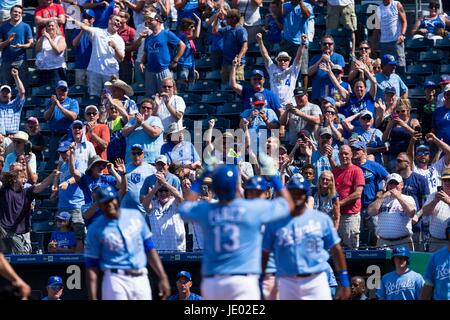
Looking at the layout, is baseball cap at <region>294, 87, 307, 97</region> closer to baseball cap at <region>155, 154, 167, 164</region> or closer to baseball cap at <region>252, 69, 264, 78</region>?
baseball cap at <region>252, 69, 264, 78</region>

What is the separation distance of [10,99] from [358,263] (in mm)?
6287

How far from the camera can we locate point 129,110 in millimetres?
19297

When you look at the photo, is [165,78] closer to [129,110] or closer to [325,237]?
[129,110]

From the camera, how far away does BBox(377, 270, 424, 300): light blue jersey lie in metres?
15.1

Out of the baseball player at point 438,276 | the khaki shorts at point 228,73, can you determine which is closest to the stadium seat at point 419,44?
the khaki shorts at point 228,73

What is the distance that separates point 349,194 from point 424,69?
451 centimetres

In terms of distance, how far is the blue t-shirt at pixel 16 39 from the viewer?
69.9 ft

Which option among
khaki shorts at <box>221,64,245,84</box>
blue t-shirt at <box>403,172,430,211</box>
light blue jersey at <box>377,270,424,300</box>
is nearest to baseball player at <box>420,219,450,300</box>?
light blue jersey at <box>377,270,424,300</box>

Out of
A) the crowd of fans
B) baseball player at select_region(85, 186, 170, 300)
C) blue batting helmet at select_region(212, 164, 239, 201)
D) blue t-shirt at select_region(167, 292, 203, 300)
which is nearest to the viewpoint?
blue batting helmet at select_region(212, 164, 239, 201)

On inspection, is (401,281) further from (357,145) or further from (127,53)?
(127,53)

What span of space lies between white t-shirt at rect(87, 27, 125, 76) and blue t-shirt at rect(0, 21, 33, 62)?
4.10 feet

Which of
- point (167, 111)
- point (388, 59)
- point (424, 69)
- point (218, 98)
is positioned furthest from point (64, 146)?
point (424, 69)

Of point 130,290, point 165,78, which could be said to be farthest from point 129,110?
point 130,290

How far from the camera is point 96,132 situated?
1877 cm
